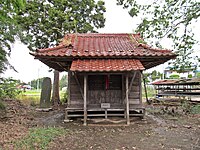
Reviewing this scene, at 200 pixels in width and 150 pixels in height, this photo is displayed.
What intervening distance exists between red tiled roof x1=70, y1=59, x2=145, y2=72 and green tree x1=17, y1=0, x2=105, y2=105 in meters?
6.50

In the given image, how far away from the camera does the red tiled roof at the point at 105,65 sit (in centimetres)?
743

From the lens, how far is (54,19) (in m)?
14.0

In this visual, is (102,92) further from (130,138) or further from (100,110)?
(130,138)

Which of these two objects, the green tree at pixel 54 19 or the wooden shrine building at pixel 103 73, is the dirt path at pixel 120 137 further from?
the green tree at pixel 54 19

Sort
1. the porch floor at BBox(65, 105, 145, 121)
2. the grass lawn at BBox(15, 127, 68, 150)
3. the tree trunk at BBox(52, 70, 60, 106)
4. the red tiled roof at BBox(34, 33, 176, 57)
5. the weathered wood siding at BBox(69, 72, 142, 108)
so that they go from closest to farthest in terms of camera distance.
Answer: the grass lawn at BBox(15, 127, 68, 150), the red tiled roof at BBox(34, 33, 176, 57), the porch floor at BBox(65, 105, 145, 121), the weathered wood siding at BBox(69, 72, 142, 108), the tree trunk at BBox(52, 70, 60, 106)

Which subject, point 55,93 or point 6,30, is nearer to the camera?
point 6,30

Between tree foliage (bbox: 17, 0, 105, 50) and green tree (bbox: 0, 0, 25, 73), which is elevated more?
tree foliage (bbox: 17, 0, 105, 50)

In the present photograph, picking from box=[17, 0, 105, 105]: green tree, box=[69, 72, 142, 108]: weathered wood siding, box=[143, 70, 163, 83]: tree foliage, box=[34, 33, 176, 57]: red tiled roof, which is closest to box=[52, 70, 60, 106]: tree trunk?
box=[17, 0, 105, 105]: green tree

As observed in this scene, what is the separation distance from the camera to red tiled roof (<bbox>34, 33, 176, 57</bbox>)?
26.4ft

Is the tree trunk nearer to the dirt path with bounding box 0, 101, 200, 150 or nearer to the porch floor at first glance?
the porch floor

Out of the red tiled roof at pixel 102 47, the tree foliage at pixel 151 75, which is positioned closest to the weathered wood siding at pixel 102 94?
the red tiled roof at pixel 102 47

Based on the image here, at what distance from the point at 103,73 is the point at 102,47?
2.06 m

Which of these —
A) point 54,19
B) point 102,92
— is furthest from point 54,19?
point 102,92

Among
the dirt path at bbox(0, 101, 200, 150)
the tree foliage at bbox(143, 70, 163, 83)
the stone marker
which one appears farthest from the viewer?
the tree foliage at bbox(143, 70, 163, 83)
